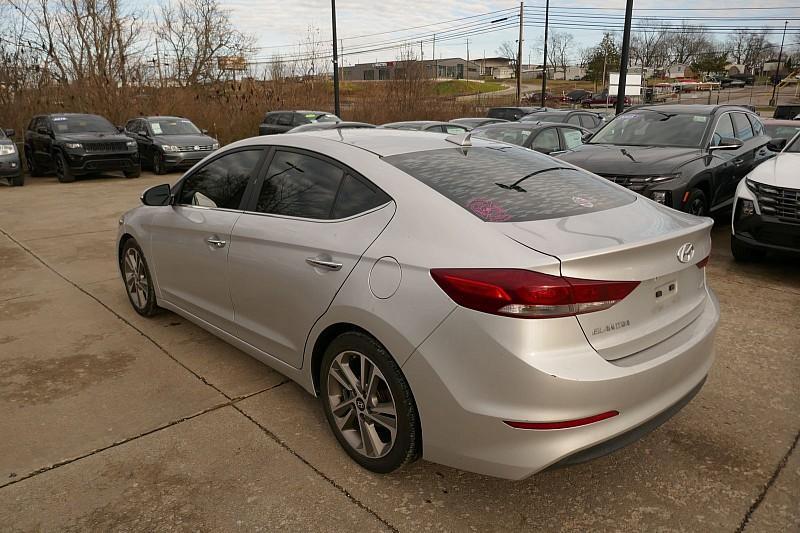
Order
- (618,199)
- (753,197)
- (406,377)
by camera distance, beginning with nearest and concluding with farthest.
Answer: (406,377), (618,199), (753,197)

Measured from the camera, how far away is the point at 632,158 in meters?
6.99

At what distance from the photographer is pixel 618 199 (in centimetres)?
305

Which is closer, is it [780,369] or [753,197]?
[780,369]

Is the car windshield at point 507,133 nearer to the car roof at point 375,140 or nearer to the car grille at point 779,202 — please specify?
the car grille at point 779,202

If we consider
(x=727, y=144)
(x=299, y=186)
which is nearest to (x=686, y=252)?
(x=299, y=186)

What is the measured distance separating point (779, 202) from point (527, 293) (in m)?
4.88

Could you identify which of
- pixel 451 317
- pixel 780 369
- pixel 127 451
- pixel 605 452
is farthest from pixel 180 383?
pixel 780 369

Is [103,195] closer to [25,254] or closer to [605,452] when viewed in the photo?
[25,254]

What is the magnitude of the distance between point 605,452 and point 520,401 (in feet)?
1.45

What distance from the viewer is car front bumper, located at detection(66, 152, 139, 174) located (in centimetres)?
1458

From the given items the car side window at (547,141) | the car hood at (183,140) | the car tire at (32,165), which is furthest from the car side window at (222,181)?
the car tire at (32,165)

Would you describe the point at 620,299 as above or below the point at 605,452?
above

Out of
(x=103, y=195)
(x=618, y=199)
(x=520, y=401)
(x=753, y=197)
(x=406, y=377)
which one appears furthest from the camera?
(x=103, y=195)

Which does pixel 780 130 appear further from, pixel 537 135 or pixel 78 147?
pixel 78 147
